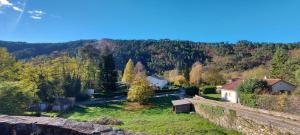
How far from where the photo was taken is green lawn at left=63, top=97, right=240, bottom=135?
1027 inches

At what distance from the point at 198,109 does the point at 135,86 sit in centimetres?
1747

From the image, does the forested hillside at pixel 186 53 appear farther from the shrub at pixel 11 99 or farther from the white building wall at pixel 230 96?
the shrub at pixel 11 99

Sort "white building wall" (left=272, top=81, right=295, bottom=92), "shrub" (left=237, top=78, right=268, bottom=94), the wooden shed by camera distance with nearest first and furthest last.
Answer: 1. the wooden shed
2. "shrub" (left=237, top=78, right=268, bottom=94)
3. "white building wall" (left=272, top=81, right=295, bottom=92)

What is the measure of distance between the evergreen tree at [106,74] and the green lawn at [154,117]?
1470 centimetres

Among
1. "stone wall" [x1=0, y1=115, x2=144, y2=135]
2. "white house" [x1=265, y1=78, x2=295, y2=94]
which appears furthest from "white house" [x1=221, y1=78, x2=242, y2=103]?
"stone wall" [x1=0, y1=115, x2=144, y2=135]

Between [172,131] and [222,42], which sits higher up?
[222,42]

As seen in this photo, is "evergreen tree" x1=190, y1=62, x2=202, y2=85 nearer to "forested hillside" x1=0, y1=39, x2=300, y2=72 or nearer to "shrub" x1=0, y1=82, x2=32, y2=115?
"forested hillside" x1=0, y1=39, x2=300, y2=72

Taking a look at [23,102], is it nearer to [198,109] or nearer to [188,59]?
[198,109]

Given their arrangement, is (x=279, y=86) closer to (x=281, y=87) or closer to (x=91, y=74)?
(x=281, y=87)

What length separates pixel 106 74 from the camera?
234 feet

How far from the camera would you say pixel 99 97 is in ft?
216

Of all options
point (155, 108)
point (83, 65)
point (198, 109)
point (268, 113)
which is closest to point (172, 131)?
point (268, 113)

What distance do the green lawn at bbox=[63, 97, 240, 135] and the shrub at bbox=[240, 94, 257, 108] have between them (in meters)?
6.79

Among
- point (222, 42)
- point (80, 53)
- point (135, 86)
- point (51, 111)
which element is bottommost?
point (51, 111)
